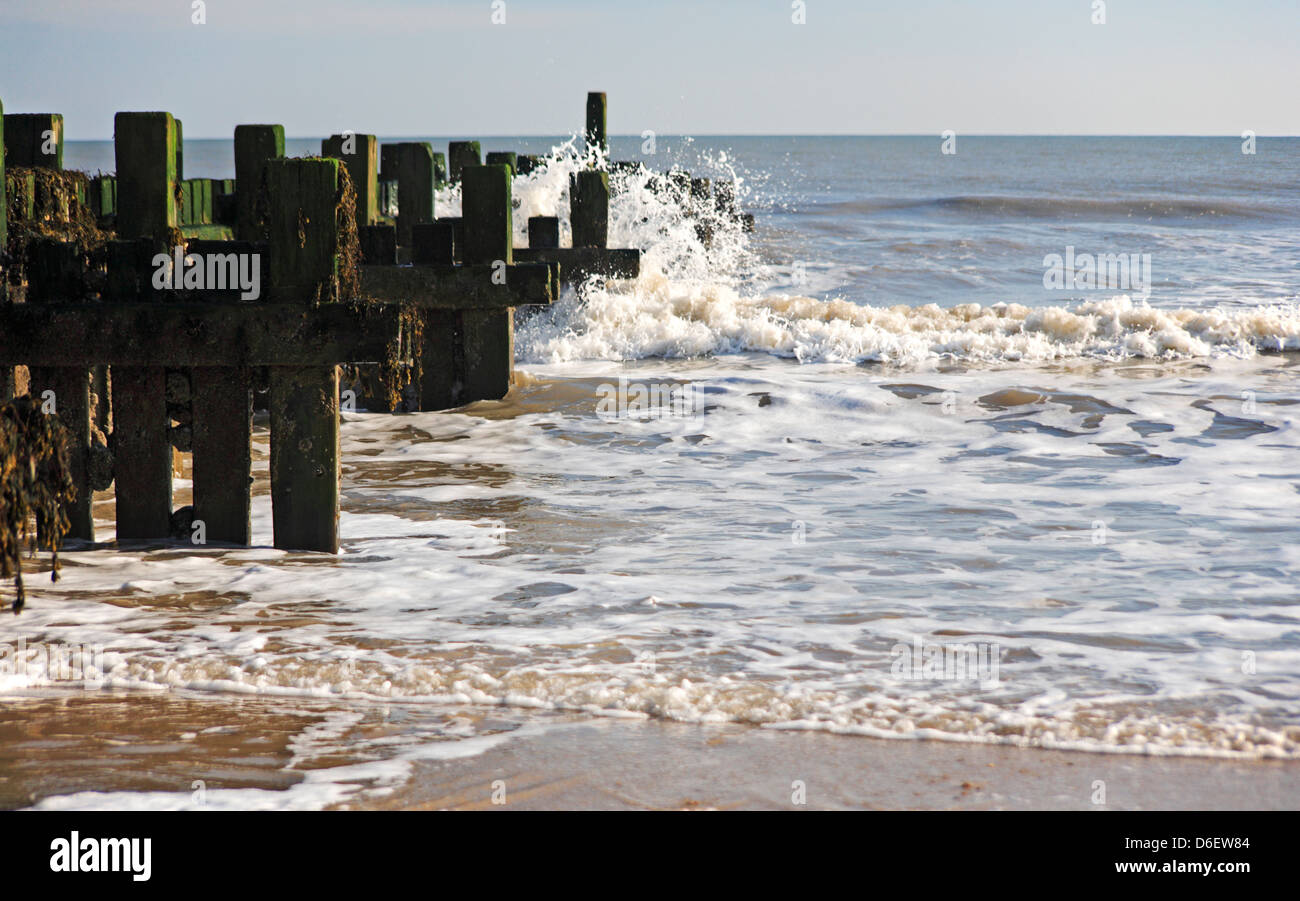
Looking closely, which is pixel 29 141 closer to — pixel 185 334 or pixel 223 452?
pixel 185 334

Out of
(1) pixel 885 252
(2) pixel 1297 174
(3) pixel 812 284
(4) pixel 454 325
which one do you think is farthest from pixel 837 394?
(2) pixel 1297 174

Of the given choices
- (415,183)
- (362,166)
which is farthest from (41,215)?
(415,183)

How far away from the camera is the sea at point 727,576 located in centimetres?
405

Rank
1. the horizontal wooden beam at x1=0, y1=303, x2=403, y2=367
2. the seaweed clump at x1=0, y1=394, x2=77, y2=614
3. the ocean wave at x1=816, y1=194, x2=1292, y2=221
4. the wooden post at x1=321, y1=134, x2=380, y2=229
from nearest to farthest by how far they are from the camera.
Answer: the seaweed clump at x1=0, y1=394, x2=77, y2=614 → the horizontal wooden beam at x1=0, y1=303, x2=403, y2=367 → the wooden post at x1=321, y1=134, x2=380, y2=229 → the ocean wave at x1=816, y1=194, x2=1292, y2=221

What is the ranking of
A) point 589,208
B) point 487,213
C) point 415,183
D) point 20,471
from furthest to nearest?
point 589,208 < point 415,183 < point 487,213 < point 20,471

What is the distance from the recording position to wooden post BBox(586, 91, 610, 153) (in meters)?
17.1

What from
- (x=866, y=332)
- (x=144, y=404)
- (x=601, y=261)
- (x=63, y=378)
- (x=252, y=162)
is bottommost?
(x=144, y=404)

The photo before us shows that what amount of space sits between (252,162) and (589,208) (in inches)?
193

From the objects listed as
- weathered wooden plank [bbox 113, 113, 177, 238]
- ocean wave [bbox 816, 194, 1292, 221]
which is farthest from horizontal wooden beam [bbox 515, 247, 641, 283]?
ocean wave [bbox 816, 194, 1292, 221]

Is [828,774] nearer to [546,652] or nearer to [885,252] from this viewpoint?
[546,652]

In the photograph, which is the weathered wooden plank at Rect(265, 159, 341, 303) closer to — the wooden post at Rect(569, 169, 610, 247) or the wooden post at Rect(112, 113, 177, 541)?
the wooden post at Rect(112, 113, 177, 541)

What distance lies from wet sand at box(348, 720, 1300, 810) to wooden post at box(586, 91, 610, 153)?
14.1 meters

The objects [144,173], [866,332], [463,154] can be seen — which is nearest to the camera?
[144,173]

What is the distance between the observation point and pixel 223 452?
5.60 meters
